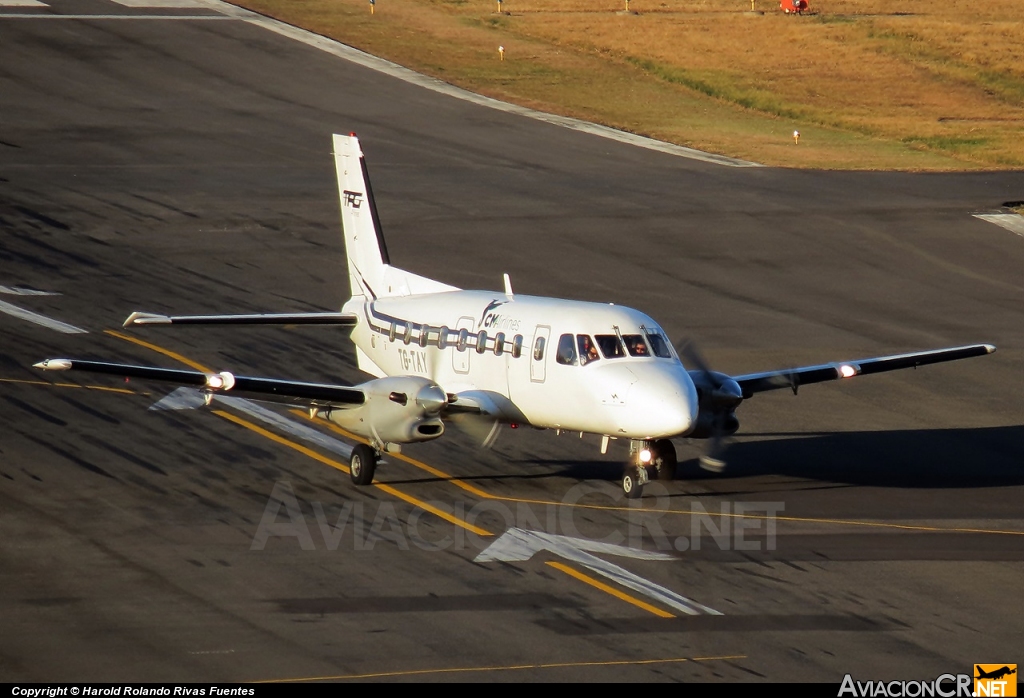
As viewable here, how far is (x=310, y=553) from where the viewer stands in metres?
22.1

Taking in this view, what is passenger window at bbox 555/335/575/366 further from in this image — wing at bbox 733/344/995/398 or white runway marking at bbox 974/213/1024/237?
white runway marking at bbox 974/213/1024/237

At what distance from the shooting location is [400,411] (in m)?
24.1

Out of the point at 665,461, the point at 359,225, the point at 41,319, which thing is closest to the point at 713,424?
the point at 665,461

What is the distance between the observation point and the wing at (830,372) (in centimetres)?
2578

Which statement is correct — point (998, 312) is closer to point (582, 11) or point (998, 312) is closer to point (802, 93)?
point (802, 93)

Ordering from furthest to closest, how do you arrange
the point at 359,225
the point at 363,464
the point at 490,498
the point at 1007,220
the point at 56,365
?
the point at 1007,220, the point at 359,225, the point at 363,464, the point at 490,498, the point at 56,365

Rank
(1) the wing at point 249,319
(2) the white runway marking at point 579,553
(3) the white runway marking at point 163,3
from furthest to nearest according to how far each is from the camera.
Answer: (3) the white runway marking at point 163,3 → (1) the wing at point 249,319 → (2) the white runway marking at point 579,553

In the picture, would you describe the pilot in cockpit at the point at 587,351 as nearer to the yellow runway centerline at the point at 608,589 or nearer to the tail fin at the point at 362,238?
the yellow runway centerline at the point at 608,589

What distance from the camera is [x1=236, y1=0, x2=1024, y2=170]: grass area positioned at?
6662 centimetres

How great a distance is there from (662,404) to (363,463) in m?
6.06

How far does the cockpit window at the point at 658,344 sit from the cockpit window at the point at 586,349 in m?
1.02

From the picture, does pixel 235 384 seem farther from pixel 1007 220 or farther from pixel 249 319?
pixel 1007 220

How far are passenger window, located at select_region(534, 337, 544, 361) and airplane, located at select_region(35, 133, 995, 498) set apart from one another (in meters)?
0.02

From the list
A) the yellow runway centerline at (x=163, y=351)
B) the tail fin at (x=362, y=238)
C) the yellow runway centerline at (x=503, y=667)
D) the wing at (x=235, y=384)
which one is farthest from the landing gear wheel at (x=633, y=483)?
the yellow runway centerline at (x=163, y=351)
